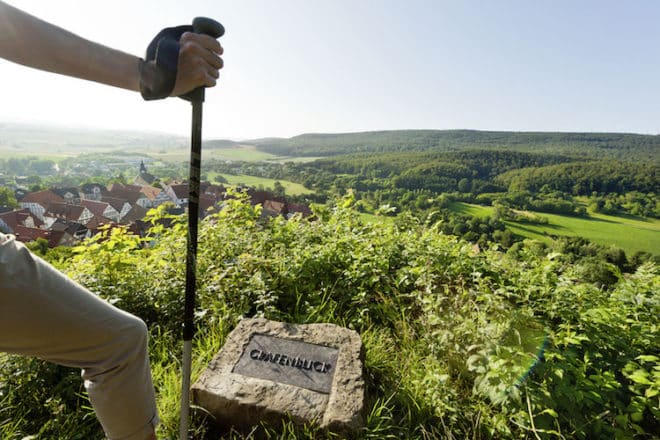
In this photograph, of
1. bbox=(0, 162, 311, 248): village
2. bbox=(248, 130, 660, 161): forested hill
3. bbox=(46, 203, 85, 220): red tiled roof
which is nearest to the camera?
bbox=(0, 162, 311, 248): village

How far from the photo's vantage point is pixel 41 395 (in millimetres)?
2367

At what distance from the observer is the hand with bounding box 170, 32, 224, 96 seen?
1.16 m

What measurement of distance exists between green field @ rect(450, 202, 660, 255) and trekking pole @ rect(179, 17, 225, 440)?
1913cm

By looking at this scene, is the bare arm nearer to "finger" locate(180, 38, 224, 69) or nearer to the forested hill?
"finger" locate(180, 38, 224, 69)

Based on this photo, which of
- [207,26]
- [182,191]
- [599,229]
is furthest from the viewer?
[599,229]

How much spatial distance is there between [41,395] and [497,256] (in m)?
4.24

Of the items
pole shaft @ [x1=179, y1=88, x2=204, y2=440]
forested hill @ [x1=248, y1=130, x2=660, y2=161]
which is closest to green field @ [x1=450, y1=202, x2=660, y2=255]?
pole shaft @ [x1=179, y1=88, x2=204, y2=440]

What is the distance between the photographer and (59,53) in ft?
3.23

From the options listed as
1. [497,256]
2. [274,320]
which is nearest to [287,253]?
[274,320]

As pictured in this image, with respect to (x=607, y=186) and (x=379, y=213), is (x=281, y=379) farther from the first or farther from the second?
(x=607, y=186)

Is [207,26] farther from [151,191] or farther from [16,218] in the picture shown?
[16,218]

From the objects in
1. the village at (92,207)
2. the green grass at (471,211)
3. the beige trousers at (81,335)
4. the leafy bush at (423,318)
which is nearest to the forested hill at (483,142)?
the green grass at (471,211)

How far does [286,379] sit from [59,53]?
2188mm

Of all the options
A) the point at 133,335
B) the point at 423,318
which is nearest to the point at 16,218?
the point at 133,335
